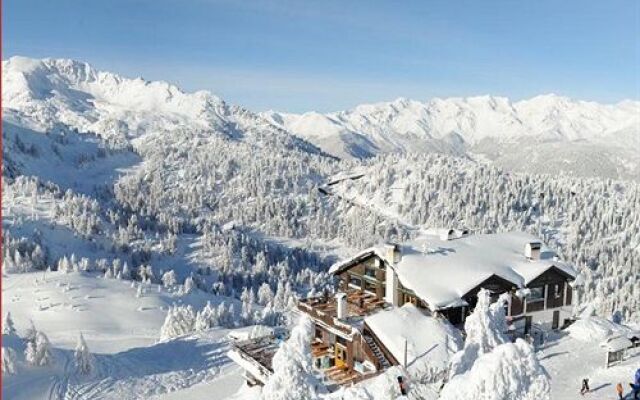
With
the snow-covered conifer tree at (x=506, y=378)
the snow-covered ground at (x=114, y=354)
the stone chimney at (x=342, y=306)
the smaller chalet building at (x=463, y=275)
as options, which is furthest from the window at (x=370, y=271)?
the snow-covered conifer tree at (x=506, y=378)

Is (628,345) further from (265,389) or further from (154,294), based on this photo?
(154,294)

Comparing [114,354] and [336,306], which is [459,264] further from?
[114,354]

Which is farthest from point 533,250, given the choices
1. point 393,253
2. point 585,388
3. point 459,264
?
point 585,388

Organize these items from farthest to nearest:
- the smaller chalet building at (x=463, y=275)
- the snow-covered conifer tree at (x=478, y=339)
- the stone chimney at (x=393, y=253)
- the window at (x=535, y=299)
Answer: the window at (x=535, y=299)
the stone chimney at (x=393, y=253)
the smaller chalet building at (x=463, y=275)
the snow-covered conifer tree at (x=478, y=339)

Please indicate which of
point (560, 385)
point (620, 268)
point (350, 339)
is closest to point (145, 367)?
point (350, 339)

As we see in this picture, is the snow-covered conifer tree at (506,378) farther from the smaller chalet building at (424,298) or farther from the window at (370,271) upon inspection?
the window at (370,271)

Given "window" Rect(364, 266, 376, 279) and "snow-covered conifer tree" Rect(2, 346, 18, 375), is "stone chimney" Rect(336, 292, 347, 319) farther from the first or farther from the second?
"snow-covered conifer tree" Rect(2, 346, 18, 375)
